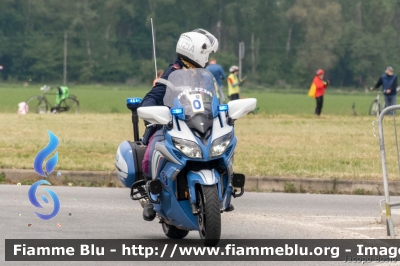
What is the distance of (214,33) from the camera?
94.8 m

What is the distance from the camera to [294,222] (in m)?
10.6

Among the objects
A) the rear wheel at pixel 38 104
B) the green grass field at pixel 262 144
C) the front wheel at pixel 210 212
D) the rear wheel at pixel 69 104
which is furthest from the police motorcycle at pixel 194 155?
the rear wheel at pixel 69 104

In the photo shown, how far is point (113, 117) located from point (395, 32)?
7284cm

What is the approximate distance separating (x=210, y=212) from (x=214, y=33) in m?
87.3

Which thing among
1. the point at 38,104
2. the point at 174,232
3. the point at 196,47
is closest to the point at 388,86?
the point at 38,104

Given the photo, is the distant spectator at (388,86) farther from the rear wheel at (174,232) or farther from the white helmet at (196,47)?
the white helmet at (196,47)

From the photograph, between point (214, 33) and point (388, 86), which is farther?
point (214, 33)

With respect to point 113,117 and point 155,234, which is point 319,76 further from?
point 155,234

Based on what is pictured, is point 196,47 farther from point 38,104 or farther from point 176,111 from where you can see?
point 38,104

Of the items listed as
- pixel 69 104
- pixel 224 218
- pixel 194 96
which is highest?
pixel 194 96

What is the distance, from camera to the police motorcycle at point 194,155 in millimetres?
8148

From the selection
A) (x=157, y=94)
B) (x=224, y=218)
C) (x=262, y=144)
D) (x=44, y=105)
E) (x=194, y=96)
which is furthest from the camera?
(x=44, y=105)

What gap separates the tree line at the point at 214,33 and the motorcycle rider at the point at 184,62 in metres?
70.2

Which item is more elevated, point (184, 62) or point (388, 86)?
point (184, 62)
